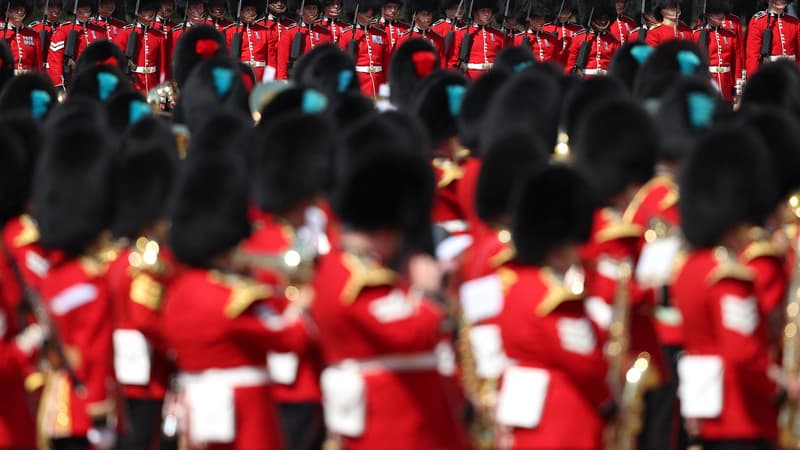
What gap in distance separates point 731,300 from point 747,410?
0.33m

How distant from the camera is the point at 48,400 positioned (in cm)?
461

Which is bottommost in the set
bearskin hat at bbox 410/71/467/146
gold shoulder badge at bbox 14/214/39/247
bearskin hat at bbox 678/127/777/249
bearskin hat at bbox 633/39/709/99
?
bearskin hat at bbox 410/71/467/146

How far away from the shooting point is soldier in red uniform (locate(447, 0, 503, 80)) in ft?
47.6

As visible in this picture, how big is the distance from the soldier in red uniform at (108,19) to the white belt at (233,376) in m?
11.4

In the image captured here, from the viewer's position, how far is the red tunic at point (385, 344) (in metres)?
3.87

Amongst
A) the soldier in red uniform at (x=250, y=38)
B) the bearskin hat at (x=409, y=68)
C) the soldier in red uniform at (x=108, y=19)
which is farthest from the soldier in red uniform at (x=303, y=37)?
the bearskin hat at (x=409, y=68)

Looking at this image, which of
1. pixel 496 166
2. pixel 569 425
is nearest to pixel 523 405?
pixel 569 425

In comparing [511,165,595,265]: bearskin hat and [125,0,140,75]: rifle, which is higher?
[511,165,595,265]: bearskin hat

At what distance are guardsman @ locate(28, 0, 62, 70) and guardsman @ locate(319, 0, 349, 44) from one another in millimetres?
2282

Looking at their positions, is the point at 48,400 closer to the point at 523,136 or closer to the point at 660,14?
the point at 523,136

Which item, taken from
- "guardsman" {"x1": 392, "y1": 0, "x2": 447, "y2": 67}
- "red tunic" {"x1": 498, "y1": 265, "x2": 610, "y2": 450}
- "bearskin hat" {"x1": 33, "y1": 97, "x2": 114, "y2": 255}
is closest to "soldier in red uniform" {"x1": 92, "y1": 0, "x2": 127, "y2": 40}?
"guardsman" {"x1": 392, "y1": 0, "x2": 447, "y2": 67}

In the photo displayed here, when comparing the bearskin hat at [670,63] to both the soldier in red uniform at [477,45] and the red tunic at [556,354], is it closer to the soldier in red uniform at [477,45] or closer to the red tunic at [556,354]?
A: the red tunic at [556,354]

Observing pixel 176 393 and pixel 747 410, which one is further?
pixel 176 393

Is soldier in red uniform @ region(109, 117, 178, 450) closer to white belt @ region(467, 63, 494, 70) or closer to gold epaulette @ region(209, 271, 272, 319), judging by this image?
gold epaulette @ region(209, 271, 272, 319)
